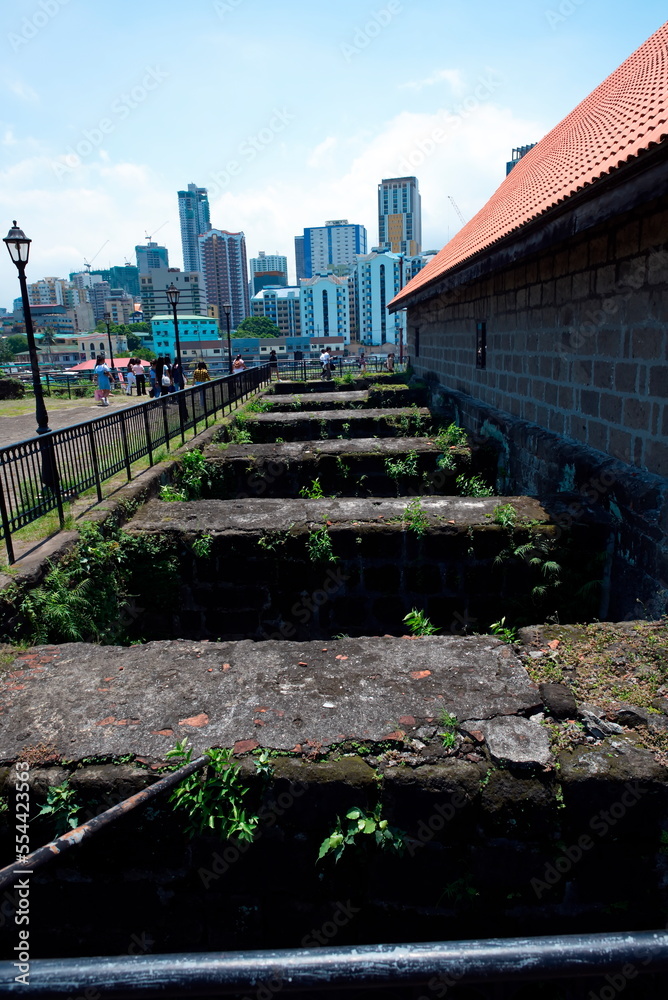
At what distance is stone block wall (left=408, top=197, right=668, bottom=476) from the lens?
16.2ft

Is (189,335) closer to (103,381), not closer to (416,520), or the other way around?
(103,381)

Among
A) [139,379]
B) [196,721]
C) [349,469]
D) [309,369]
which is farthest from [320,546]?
[309,369]

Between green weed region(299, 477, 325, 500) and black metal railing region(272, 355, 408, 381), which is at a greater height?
black metal railing region(272, 355, 408, 381)

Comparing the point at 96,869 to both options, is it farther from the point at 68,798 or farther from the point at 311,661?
the point at 311,661

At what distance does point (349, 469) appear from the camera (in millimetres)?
8719

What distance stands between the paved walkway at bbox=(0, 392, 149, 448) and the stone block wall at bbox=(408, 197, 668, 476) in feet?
25.0

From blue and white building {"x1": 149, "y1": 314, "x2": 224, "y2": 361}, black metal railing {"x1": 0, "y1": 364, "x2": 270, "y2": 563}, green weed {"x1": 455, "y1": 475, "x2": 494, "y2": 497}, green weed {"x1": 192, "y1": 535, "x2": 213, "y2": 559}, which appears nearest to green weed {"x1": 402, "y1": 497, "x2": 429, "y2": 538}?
green weed {"x1": 192, "y1": 535, "x2": 213, "y2": 559}

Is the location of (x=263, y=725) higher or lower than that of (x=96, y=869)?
higher

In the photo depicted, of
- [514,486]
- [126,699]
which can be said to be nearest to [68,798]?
[126,699]

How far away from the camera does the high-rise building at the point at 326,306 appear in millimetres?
163250

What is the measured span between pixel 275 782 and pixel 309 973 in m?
2.03

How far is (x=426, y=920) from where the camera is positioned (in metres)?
2.88

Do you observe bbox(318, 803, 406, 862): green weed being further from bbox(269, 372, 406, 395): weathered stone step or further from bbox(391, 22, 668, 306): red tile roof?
bbox(269, 372, 406, 395): weathered stone step

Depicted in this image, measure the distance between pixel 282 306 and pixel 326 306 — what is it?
32.7 metres
